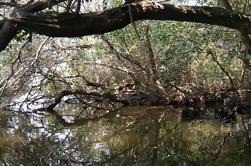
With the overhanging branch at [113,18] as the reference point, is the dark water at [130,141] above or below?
below

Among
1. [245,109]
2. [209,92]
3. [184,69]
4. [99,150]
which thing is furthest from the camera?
[184,69]

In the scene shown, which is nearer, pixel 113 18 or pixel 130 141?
pixel 113 18

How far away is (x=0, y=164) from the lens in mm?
7543

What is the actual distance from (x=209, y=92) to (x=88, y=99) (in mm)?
3840

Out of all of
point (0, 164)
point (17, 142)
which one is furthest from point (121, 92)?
point (0, 164)

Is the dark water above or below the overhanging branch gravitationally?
below

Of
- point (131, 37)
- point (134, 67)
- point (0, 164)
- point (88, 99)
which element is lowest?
point (0, 164)

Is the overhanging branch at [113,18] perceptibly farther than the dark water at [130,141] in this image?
No

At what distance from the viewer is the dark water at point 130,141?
25.1 feet

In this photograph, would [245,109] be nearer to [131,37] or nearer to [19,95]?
[131,37]

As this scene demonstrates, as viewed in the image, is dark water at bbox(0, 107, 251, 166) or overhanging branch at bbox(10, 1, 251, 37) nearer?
overhanging branch at bbox(10, 1, 251, 37)

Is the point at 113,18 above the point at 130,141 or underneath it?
above

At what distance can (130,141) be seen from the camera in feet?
30.5

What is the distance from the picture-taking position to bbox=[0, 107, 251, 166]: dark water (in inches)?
301
